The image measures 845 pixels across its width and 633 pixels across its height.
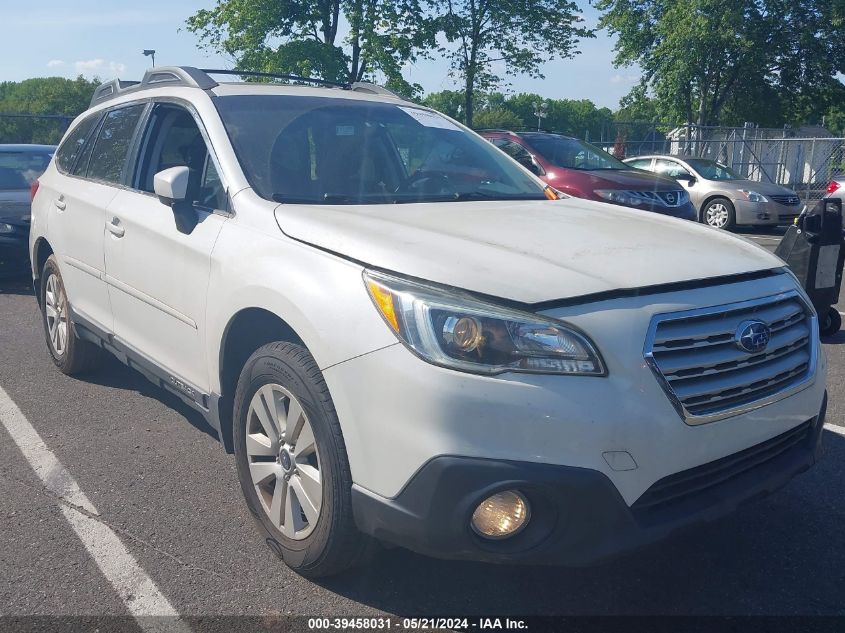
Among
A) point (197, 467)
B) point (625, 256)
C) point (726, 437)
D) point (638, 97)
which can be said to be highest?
point (638, 97)

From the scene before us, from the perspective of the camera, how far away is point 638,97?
31297 mm

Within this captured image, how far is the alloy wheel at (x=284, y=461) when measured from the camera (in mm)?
2748

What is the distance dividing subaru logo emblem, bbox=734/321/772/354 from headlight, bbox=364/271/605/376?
56 centimetres

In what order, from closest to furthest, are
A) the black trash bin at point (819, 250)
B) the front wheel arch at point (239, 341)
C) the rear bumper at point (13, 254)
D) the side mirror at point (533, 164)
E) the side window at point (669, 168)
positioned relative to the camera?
1. the front wheel arch at point (239, 341)
2. the black trash bin at point (819, 250)
3. the rear bumper at point (13, 254)
4. the side mirror at point (533, 164)
5. the side window at point (669, 168)

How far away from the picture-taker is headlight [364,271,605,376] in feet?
7.66

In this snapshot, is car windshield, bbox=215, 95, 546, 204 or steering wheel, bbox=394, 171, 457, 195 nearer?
car windshield, bbox=215, 95, 546, 204

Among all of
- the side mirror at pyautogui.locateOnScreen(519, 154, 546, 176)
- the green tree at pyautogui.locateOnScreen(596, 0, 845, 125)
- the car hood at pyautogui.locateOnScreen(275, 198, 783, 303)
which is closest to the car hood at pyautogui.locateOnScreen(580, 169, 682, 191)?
the side mirror at pyautogui.locateOnScreen(519, 154, 546, 176)

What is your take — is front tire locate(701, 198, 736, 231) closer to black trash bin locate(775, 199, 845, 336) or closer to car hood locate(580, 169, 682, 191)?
car hood locate(580, 169, 682, 191)

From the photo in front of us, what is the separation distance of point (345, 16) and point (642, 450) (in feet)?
65.6

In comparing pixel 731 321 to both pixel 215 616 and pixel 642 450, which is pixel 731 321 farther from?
pixel 215 616

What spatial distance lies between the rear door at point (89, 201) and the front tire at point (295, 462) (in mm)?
1752

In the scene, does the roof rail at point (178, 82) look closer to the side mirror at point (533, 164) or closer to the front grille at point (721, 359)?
the front grille at point (721, 359)

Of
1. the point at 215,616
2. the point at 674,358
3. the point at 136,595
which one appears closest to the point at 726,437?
the point at 674,358

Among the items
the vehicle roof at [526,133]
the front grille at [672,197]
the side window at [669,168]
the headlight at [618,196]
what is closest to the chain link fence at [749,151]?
the side window at [669,168]
